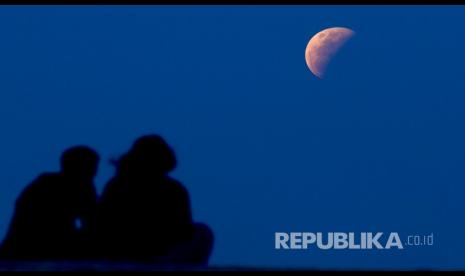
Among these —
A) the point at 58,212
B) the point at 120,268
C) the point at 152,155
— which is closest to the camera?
the point at 120,268

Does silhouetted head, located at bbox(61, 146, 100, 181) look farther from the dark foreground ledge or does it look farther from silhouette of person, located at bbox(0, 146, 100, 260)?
the dark foreground ledge

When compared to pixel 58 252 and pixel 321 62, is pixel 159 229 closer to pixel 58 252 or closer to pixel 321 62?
pixel 58 252

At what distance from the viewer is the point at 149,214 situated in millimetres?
2791

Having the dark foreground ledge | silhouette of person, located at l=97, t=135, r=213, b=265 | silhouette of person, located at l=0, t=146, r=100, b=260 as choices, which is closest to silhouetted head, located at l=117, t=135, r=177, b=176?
silhouette of person, located at l=97, t=135, r=213, b=265

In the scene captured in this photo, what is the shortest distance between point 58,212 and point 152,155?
0.40 metres

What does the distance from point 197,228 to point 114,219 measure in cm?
32

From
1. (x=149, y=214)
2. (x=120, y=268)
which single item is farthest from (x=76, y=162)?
(x=120, y=268)

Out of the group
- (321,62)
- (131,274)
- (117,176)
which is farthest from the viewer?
(321,62)

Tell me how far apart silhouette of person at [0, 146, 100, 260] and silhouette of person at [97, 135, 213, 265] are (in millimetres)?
77

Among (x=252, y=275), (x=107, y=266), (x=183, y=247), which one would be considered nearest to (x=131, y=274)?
(x=107, y=266)

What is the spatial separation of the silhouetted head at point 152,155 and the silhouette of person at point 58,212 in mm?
158

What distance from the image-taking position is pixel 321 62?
9.84 metres

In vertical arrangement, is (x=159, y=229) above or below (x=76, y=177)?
below

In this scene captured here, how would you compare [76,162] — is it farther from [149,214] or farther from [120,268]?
[120,268]
